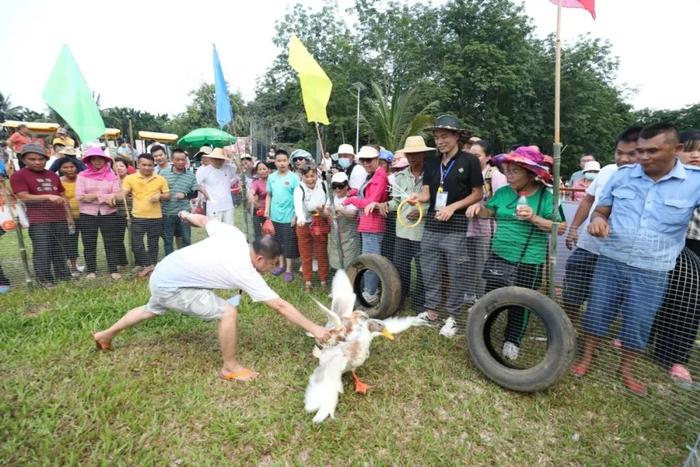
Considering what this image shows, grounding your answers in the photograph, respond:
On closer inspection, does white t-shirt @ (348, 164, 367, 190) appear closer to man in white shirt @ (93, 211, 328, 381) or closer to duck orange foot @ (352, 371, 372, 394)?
man in white shirt @ (93, 211, 328, 381)

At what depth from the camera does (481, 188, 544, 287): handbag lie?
3123 mm

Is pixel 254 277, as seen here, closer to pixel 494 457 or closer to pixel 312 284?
pixel 494 457

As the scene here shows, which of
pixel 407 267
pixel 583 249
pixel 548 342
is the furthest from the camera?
pixel 407 267

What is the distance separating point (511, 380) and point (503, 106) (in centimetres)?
2320

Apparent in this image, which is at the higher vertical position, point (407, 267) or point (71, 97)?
point (71, 97)

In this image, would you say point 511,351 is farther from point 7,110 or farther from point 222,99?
point 7,110

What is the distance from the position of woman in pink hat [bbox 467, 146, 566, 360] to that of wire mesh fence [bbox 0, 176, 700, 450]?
0.01 meters

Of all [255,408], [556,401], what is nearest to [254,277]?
[255,408]

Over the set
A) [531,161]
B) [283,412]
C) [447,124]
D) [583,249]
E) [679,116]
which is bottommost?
[283,412]

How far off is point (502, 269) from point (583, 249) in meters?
0.65

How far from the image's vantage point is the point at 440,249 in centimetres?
358

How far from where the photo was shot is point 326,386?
247cm

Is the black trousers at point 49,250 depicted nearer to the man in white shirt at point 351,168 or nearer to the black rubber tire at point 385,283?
the man in white shirt at point 351,168

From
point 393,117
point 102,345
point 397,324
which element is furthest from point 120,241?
point 393,117
